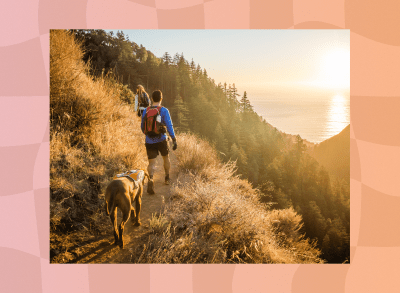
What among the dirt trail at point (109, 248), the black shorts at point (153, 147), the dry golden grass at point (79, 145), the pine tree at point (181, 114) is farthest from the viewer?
the pine tree at point (181, 114)

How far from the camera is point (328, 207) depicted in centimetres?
2181

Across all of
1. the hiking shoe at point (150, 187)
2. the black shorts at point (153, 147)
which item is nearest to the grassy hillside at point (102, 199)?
the hiking shoe at point (150, 187)

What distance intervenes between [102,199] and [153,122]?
1481mm
